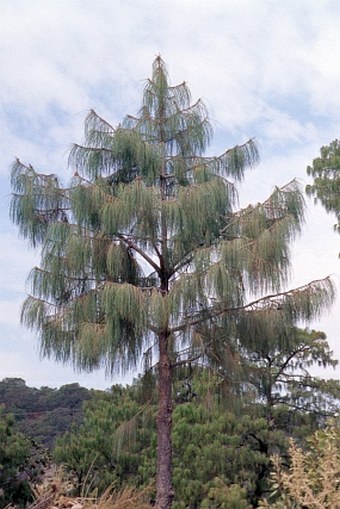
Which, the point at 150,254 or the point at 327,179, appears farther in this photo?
the point at 327,179

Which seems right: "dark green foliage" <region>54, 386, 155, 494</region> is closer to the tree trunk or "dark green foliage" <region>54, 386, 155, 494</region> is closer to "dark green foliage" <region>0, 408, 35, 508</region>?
"dark green foliage" <region>0, 408, 35, 508</region>

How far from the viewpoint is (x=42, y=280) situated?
7.40 metres

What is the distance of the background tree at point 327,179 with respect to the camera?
33.9 ft

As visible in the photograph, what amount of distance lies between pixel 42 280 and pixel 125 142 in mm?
1827

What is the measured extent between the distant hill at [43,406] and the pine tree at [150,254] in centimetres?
588

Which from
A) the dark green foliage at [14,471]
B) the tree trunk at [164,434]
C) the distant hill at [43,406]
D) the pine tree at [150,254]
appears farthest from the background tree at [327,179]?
the distant hill at [43,406]

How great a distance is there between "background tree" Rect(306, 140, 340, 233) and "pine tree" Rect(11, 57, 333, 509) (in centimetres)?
263

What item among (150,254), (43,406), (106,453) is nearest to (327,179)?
(150,254)

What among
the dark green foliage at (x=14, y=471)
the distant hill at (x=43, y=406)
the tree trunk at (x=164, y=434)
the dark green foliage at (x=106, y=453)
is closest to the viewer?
the tree trunk at (x=164, y=434)

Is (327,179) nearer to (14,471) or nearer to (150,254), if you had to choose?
(150,254)

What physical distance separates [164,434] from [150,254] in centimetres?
197

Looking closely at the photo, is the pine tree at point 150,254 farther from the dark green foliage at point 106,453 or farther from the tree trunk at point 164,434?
the dark green foliage at point 106,453

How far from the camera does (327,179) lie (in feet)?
34.5

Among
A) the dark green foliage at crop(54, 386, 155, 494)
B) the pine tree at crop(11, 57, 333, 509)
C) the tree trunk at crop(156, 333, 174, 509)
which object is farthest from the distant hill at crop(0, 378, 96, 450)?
the pine tree at crop(11, 57, 333, 509)
